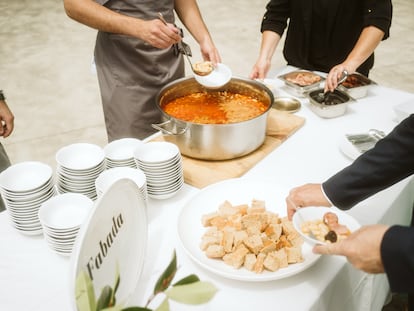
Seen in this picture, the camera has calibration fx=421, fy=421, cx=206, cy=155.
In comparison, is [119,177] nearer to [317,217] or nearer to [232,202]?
[232,202]

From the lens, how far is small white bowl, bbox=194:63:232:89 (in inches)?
69.4

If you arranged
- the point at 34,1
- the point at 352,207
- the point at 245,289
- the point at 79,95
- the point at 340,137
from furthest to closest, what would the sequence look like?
the point at 34,1, the point at 79,95, the point at 340,137, the point at 352,207, the point at 245,289

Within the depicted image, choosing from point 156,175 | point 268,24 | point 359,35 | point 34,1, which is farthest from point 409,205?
point 34,1

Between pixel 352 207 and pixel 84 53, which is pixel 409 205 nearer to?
pixel 352 207

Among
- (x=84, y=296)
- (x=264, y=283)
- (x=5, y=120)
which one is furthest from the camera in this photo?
(x=5, y=120)

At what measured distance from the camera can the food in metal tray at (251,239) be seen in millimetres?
1071

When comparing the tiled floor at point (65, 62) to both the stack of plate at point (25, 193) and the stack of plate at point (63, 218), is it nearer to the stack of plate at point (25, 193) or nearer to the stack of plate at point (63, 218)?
the stack of plate at point (25, 193)

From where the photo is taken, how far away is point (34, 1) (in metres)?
7.29

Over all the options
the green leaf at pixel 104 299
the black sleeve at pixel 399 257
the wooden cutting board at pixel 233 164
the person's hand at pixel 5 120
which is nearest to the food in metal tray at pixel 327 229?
the black sleeve at pixel 399 257

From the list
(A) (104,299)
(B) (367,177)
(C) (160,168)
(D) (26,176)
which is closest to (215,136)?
(C) (160,168)

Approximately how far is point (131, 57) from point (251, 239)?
123 centimetres

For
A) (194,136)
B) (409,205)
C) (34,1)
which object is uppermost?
(194,136)

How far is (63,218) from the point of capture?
115 centimetres

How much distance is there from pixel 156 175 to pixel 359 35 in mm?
1533
